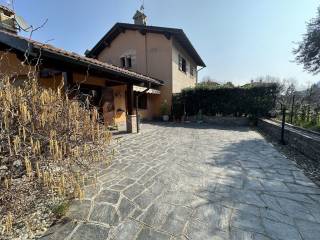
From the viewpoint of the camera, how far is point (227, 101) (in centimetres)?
1346

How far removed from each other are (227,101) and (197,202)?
1142cm

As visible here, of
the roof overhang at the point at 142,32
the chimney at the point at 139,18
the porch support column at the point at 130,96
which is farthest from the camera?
the chimney at the point at 139,18

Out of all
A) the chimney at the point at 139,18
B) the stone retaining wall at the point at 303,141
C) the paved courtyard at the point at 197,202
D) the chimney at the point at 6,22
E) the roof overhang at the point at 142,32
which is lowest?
the paved courtyard at the point at 197,202

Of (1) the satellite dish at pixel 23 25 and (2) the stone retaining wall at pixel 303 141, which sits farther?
(2) the stone retaining wall at pixel 303 141

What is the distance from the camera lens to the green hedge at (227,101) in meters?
12.3

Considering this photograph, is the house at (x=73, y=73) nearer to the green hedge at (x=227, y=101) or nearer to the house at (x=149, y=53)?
the house at (x=149, y=53)

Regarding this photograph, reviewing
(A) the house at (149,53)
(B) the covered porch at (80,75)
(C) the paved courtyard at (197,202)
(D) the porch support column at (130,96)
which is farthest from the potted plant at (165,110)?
(C) the paved courtyard at (197,202)

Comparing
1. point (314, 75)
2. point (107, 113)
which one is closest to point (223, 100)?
point (314, 75)

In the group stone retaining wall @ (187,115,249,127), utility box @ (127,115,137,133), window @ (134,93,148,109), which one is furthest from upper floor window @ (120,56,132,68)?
utility box @ (127,115,137,133)

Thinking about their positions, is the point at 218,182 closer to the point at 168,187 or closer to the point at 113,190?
the point at 168,187

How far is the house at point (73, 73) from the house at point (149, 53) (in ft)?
4.02

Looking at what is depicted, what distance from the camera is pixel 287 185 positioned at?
12.4ft

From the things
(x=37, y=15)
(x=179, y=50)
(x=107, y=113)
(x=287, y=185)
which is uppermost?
(x=179, y=50)

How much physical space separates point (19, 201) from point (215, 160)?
171 inches
